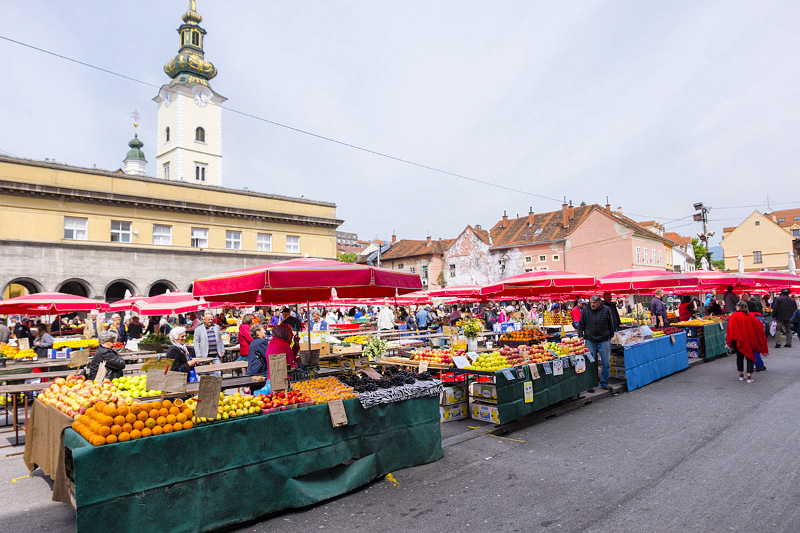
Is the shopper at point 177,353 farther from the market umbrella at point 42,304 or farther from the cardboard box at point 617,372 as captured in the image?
the cardboard box at point 617,372

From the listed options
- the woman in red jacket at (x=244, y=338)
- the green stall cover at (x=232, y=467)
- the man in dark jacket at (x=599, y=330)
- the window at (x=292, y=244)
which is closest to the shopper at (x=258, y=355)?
the woman in red jacket at (x=244, y=338)

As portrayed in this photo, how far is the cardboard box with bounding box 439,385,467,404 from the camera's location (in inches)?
310

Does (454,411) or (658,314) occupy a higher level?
(658,314)

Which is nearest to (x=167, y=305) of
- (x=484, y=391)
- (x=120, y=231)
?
(x=484, y=391)

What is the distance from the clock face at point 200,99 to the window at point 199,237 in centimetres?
1875

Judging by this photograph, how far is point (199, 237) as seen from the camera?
34.3 m

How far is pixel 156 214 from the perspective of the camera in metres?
32.2

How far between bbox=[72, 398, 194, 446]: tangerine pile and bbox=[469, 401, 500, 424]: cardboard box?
4.66 metres

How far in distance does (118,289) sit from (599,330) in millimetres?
32972

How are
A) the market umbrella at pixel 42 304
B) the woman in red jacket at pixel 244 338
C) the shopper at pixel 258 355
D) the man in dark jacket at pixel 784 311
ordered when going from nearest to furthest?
the shopper at pixel 258 355
the woman in red jacket at pixel 244 338
the market umbrella at pixel 42 304
the man in dark jacket at pixel 784 311

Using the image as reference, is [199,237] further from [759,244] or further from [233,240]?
[759,244]

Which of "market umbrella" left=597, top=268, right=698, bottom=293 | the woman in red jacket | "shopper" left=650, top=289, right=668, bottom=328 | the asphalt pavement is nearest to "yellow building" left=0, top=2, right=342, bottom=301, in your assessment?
the woman in red jacket

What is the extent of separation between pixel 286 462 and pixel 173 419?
118 centimetres

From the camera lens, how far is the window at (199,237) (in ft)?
112
